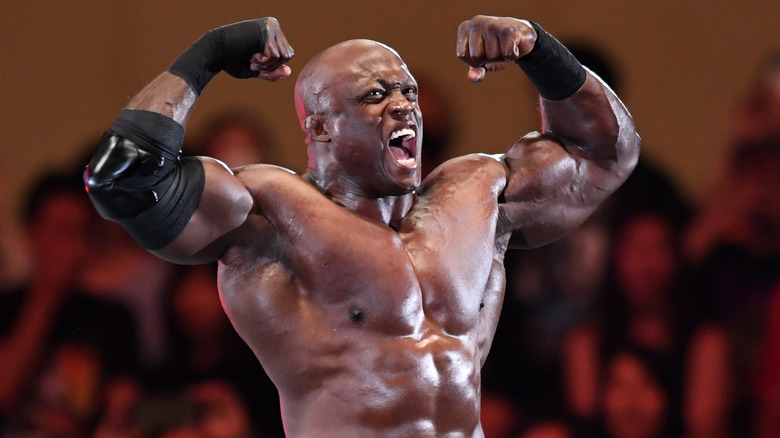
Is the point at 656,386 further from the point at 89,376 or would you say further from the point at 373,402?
the point at 373,402

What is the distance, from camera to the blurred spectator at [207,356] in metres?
4.03

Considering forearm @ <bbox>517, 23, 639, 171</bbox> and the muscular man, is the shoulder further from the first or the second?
forearm @ <bbox>517, 23, 639, 171</bbox>

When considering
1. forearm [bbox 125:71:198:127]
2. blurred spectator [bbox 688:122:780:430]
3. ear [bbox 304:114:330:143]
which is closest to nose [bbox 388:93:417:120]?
ear [bbox 304:114:330:143]

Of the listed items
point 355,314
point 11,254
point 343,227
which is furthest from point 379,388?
point 11,254

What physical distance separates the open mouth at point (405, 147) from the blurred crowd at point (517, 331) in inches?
79.0

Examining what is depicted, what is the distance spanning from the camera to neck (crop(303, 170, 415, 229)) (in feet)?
7.22

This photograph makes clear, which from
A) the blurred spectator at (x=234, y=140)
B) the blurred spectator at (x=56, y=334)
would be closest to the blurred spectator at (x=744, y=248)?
the blurred spectator at (x=234, y=140)

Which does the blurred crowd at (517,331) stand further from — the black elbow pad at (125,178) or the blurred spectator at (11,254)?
the black elbow pad at (125,178)

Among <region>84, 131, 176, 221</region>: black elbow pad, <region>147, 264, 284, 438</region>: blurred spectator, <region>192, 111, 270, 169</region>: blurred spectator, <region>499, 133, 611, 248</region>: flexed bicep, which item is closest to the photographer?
<region>84, 131, 176, 221</region>: black elbow pad

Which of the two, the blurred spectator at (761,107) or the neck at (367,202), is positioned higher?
the neck at (367,202)

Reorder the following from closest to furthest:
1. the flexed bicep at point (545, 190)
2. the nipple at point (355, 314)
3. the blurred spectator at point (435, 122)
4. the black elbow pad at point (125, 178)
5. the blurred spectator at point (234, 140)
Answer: the black elbow pad at point (125, 178), the nipple at point (355, 314), the flexed bicep at point (545, 190), the blurred spectator at point (234, 140), the blurred spectator at point (435, 122)

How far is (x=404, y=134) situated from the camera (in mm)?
2160

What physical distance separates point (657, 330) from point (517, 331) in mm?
526

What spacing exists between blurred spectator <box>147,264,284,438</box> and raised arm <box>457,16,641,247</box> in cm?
188
